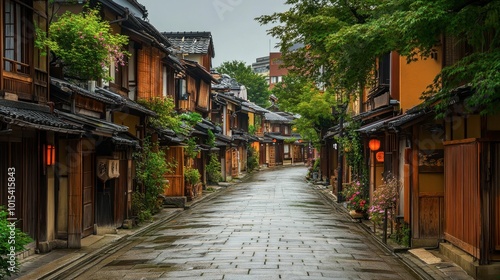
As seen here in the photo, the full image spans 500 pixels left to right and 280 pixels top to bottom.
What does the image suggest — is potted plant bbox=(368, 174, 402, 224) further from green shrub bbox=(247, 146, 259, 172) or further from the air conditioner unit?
green shrub bbox=(247, 146, 259, 172)

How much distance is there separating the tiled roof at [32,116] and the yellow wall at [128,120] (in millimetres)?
7720

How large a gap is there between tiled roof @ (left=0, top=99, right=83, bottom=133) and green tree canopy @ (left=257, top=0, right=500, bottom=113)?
706 centimetres

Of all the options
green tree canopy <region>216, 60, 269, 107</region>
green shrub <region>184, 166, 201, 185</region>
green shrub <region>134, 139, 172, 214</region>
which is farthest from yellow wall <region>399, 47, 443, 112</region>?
green tree canopy <region>216, 60, 269, 107</region>

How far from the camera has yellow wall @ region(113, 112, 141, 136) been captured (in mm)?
25469

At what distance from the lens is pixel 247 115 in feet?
273

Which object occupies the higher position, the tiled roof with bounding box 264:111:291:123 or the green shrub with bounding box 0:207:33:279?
the tiled roof with bounding box 264:111:291:123

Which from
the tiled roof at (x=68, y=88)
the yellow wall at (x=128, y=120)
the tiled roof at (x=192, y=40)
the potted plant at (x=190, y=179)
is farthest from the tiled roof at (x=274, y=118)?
the tiled roof at (x=68, y=88)

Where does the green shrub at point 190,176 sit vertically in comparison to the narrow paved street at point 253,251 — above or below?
above

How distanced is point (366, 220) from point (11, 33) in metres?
16.2

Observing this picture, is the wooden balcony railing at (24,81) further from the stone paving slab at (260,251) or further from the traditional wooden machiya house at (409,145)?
the traditional wooden machiya house at (409,145)

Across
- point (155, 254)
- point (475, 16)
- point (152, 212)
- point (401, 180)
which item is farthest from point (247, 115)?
point (475, 16)

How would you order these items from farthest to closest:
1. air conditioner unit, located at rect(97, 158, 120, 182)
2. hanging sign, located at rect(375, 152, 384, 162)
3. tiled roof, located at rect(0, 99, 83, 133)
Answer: hanging sign, located at rect(375, 152, 384, 162), air conditioner unit, located at rect(97, 158, 120, 182), tiled roof, located at rect(0, 99, 83, 133)

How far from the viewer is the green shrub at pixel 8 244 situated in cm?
1171

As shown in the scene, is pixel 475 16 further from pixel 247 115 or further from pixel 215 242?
pixel 247 115
